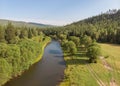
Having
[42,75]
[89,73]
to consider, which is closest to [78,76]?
[89,73]

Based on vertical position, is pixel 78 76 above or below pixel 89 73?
below

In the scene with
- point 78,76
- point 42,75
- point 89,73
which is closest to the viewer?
point 78,76

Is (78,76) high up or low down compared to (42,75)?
up

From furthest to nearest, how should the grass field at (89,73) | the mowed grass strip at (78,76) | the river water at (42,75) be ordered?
the grass field at (89,73) → the mowed grass strip at (78,76) → the river water at (42,75)

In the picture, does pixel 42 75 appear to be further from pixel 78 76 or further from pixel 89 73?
pixel 89 73

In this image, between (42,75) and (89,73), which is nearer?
(42,75)

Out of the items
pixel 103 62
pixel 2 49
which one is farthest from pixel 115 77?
pixel 2 49

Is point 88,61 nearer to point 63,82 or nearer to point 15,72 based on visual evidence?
point 63,82

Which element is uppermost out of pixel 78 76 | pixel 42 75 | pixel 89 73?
pixel 89 73

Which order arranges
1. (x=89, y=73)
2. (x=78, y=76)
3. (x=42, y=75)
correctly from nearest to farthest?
(x=78, y=76)
(x=42, y=75)
(x=89, y=73)

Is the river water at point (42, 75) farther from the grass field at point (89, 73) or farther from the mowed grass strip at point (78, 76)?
the grass field at point (89, 73)

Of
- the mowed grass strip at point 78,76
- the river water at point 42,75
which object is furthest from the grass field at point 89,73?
the river water at point 42,75

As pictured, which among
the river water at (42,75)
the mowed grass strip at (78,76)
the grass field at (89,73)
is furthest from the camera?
the grass field at (89,73)
